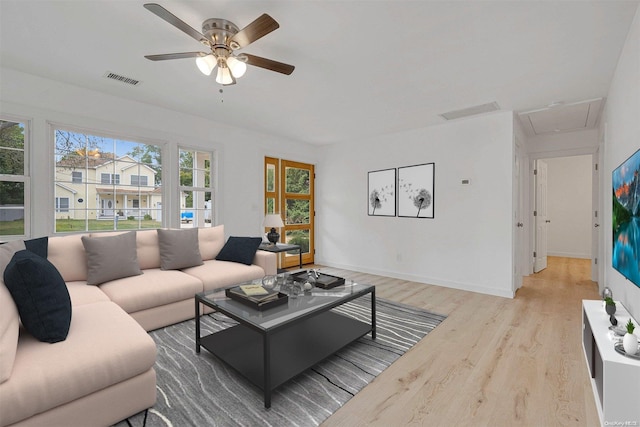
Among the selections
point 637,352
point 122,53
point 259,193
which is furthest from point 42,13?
point 637,352

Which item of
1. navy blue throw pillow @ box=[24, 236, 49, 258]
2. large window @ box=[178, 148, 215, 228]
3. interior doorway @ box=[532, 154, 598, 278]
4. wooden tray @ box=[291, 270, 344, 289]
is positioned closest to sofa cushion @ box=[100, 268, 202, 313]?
navy blue throw pillow @ box=[24, 236, 49, 258]

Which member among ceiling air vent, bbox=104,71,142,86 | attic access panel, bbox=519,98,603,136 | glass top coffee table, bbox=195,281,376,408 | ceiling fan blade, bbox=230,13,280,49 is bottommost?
glass top coffee table, bbox=195,281,376,408

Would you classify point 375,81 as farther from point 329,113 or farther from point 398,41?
point 329,113

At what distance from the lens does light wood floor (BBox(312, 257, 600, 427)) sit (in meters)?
1.65

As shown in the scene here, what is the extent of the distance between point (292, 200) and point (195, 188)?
6.28 feet

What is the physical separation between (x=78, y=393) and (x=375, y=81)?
3.20 m

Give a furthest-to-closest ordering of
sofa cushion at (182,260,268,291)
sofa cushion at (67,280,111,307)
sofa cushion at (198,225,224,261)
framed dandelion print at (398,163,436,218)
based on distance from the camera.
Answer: framed dandelion print at (398,163,436,218) < sofa cushion at (198,225,224,261) < sofa cushion at (182,260,268,291) < sofa cushion at (67,280,111,307)

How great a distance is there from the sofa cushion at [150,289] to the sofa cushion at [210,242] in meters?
0.66

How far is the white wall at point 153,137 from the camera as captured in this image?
9.75 feet

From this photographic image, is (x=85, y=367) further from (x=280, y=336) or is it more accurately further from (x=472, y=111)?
(x=472, y=111)

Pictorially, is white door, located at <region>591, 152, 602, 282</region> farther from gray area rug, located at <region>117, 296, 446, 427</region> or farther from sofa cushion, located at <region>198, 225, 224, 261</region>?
sofa cushion, located at <region>198, 225, 224, 261</region>

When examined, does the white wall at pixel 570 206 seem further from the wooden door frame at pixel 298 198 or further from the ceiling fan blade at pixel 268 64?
the ceiling fan blade at pixel 268 64

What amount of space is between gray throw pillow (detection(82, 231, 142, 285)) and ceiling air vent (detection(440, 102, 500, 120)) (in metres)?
4.11

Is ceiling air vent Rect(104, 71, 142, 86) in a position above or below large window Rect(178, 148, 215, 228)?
above
